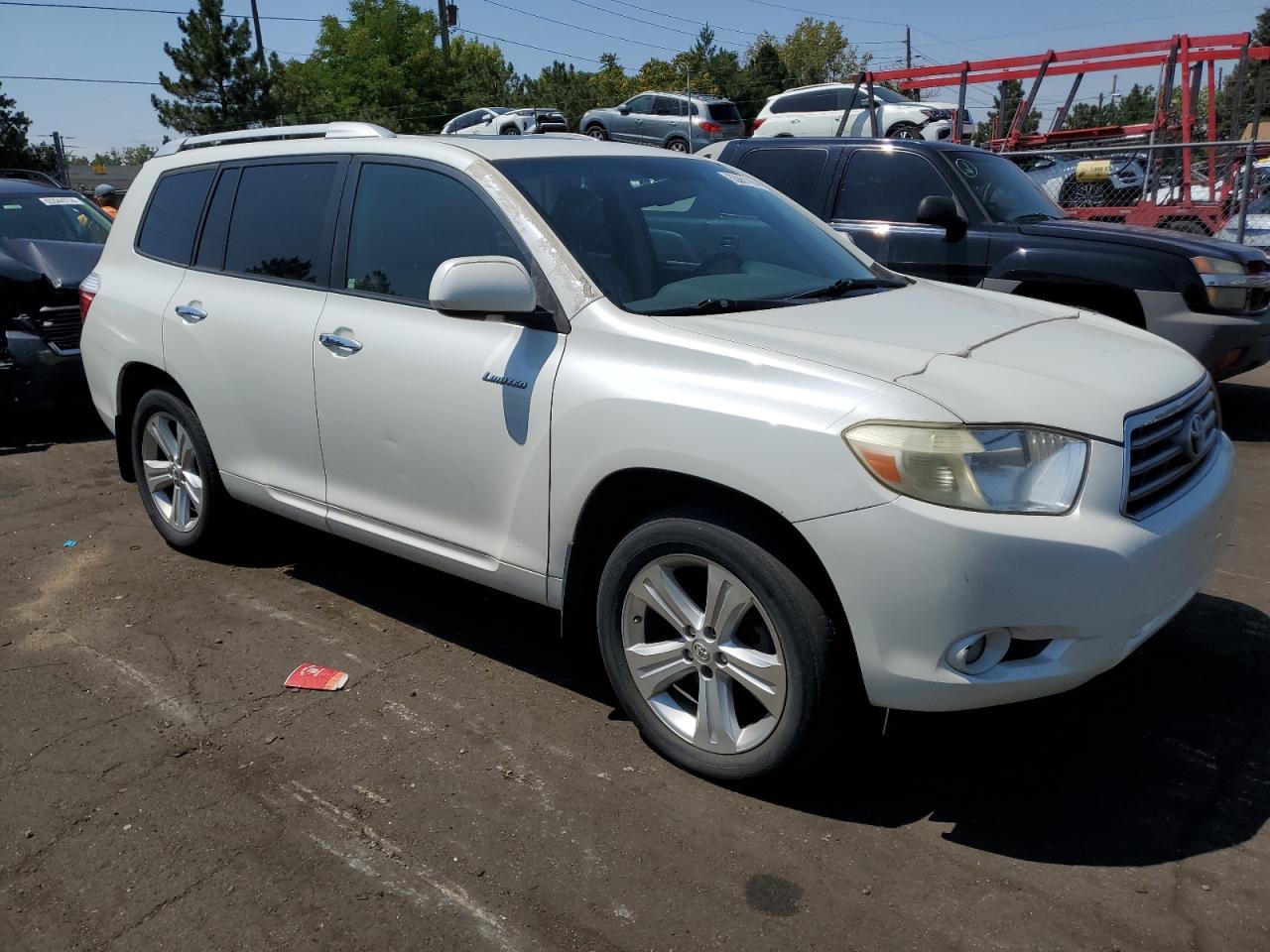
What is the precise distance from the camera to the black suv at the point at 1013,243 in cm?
689

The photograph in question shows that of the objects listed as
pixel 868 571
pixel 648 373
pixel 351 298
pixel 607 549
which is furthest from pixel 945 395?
pixel 351 298

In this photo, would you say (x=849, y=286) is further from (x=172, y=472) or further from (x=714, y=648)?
(x=172, y=472)

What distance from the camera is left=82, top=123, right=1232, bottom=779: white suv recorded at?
266 cm

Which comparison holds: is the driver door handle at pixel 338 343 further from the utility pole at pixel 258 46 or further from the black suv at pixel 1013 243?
the utility pole at pixel 258 46

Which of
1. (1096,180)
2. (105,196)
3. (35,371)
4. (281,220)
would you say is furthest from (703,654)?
(105,196)

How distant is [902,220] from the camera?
300 inches

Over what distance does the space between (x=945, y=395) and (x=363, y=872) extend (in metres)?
1.91

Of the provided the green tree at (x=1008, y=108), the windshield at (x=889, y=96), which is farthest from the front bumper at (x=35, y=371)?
the windshield at (x=889, y=96)

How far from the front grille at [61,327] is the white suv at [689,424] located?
3157 mm

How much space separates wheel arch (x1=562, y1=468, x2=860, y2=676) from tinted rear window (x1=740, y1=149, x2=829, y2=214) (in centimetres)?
514

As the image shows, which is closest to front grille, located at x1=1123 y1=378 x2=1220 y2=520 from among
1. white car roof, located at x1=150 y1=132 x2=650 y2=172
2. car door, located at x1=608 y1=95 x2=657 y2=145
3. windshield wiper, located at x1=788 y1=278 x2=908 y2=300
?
windshield wiper, located at x1=788 y1=278 x2=908 y2=300

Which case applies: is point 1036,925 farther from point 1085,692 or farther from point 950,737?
point 1085,692

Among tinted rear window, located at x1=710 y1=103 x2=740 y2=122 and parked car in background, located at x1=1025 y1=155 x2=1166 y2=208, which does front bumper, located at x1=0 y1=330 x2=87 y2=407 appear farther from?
tinted rear window, located at x1=710 y1=103 x2=740 y2=122

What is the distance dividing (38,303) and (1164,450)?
24.2 ft
